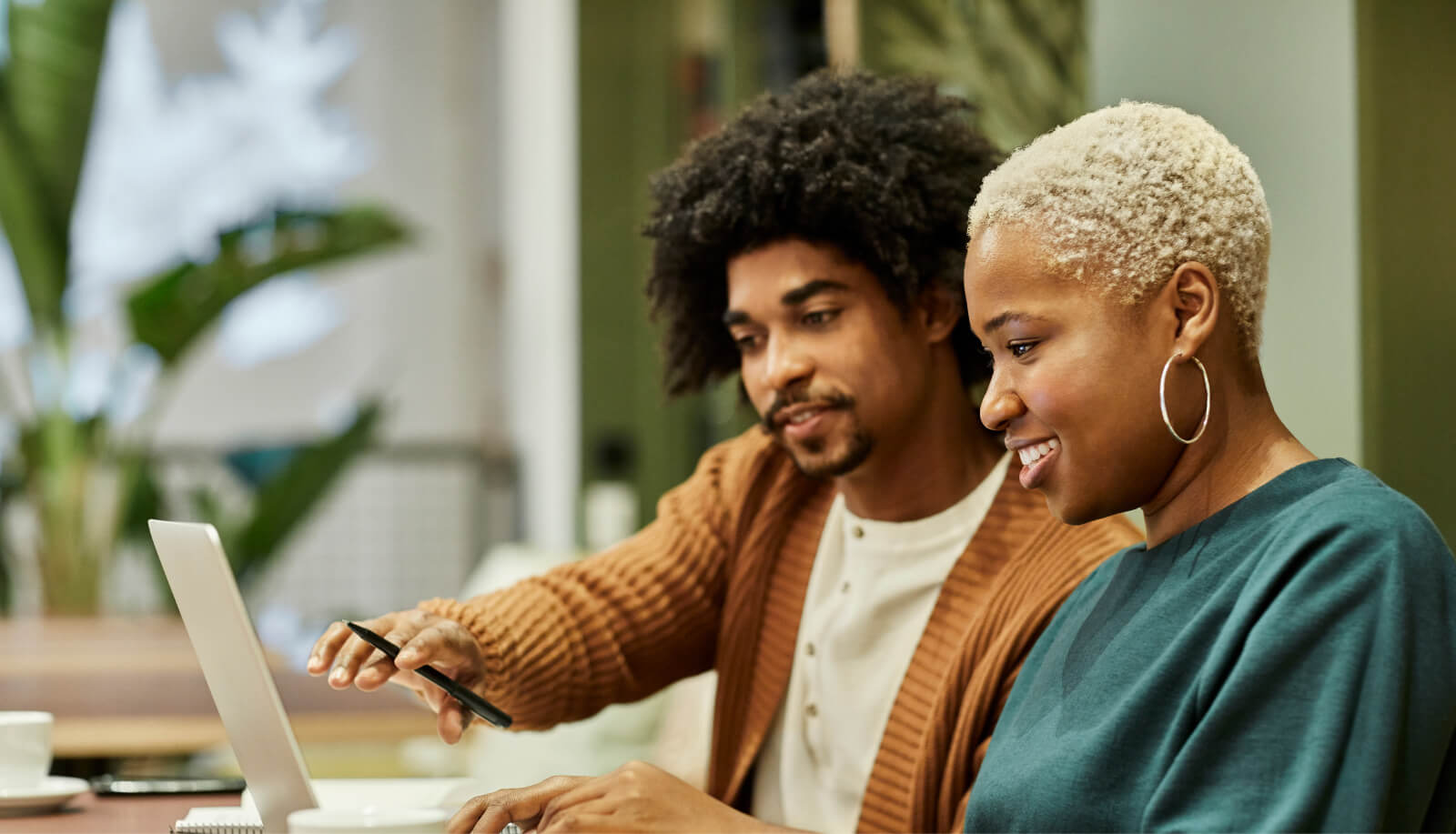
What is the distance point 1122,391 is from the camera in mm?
967

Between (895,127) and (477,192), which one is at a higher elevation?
(477,192)

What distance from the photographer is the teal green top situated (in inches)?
31.6

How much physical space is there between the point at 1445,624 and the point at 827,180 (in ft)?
2.86

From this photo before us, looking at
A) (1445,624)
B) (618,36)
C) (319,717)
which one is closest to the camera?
(1445,624)

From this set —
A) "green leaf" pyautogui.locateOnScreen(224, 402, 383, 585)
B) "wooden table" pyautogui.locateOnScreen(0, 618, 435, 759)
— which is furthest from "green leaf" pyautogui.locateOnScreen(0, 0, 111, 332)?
"wooden table" pyautogui.locateOnScreen(0, 618, 435, 759)

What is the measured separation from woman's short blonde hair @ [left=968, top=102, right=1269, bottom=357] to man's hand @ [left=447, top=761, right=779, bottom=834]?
1.57 ft

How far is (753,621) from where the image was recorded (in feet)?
5.60

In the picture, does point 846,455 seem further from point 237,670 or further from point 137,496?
point 137,496

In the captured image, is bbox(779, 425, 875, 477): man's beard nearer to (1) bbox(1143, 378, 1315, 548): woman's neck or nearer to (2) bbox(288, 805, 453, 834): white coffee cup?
(1) bbox(1143, 378, 1315, 548): woman's neck

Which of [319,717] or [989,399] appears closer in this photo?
[989,399]

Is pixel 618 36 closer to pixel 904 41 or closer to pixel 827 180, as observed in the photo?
pixel 904 41

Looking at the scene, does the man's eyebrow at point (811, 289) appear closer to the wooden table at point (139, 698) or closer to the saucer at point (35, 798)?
the saucer at point (35, 798)

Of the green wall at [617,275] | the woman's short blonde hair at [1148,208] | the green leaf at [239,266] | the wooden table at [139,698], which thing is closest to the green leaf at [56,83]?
the green leaf at [239,266]

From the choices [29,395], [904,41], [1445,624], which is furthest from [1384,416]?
[29,395]
